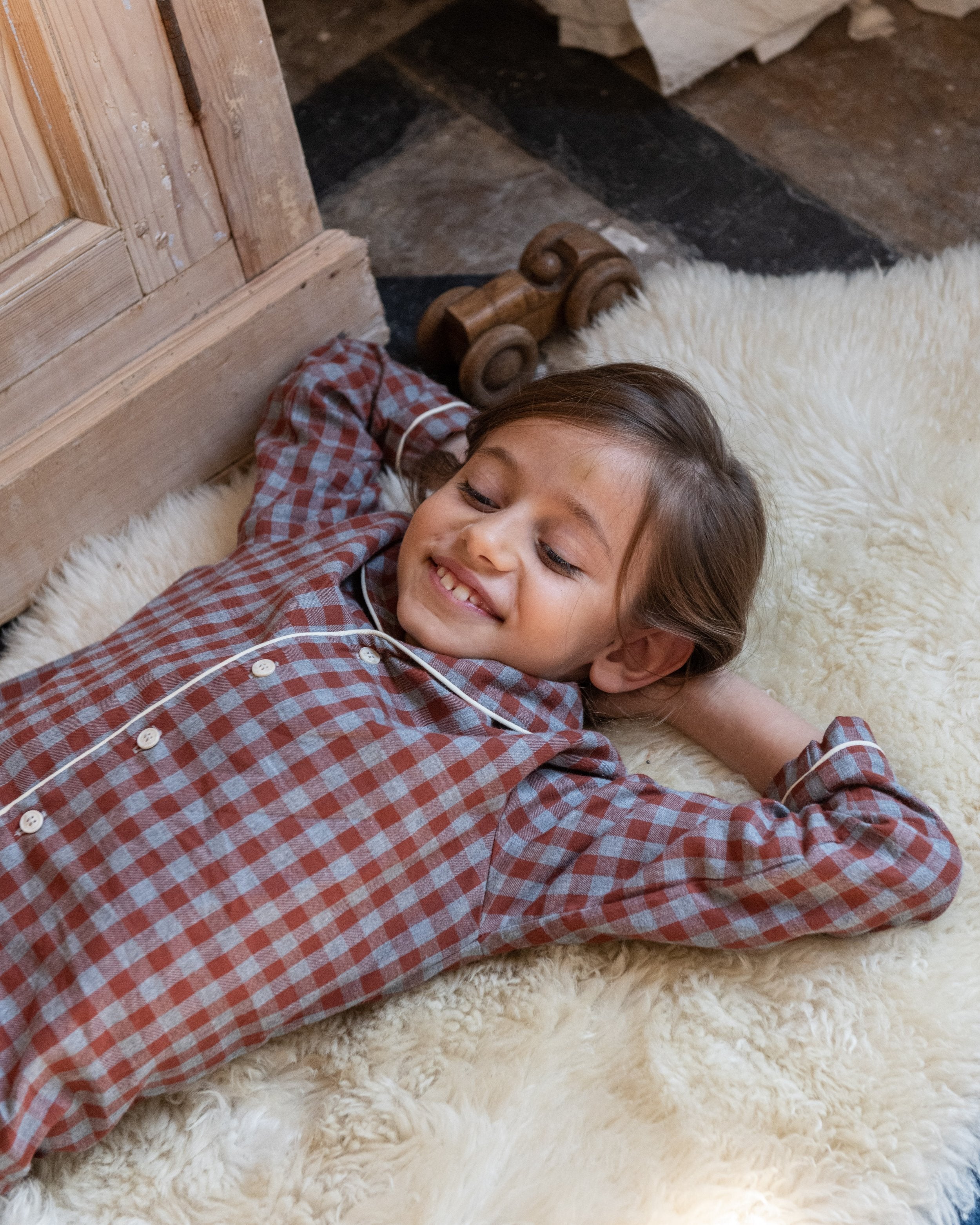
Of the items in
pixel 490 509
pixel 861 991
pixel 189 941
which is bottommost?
pixel 861 991

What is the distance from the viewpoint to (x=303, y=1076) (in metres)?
0.87

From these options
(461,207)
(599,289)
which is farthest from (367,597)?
(461,207)

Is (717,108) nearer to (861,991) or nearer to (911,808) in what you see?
(911,808)

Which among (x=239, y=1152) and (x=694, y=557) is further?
(x=694, y=557)

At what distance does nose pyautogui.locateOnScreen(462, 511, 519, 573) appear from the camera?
901mm

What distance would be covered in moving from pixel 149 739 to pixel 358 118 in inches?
47.2

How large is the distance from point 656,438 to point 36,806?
56 centimetres

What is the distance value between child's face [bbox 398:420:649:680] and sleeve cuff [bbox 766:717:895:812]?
0.18 m

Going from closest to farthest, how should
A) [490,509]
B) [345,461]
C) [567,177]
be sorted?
[490,509]
[345,461]
[567,177]

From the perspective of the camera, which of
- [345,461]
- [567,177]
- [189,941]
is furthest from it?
[567,177]

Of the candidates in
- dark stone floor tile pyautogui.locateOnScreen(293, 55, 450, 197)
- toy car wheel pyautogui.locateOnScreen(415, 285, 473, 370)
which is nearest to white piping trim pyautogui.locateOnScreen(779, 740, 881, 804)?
toy car wheel pyautogui.locateOnScreen(415, 285, 473, 370)

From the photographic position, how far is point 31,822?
2.82ft

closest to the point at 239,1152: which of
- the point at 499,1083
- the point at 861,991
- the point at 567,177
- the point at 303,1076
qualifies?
the point at 303,1076

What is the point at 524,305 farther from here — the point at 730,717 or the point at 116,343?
the point at 730,717
